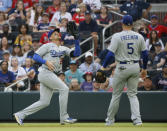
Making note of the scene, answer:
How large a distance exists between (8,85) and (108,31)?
4.18 m

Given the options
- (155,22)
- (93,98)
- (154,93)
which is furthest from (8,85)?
(155,22)

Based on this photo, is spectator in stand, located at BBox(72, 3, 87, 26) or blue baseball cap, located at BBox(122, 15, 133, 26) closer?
blue baseball cap, located at BBox(122, 15, 133, 26)

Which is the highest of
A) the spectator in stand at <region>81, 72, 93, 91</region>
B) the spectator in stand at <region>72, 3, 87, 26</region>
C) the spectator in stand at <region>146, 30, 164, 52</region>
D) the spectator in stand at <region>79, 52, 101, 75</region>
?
the spectator in stand at <region>72, 3, 87, 26</region>

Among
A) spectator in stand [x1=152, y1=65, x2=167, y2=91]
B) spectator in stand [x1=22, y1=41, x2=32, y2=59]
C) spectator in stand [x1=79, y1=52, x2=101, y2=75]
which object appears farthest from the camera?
spectator in stand [x1=22, y1=41, x2=32, y2=59]

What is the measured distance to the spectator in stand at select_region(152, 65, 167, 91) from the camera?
43.7 ft

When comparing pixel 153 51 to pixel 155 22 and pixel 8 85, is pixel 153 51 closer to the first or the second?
pixel 155 22

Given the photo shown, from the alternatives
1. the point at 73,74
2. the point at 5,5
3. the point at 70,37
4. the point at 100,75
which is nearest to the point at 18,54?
the point at 70,37

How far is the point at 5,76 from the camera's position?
14.1 meters

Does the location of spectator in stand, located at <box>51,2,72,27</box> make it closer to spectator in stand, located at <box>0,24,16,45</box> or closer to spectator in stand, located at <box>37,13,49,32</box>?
spectator in stand, located at <box>37,13,49,32</box>

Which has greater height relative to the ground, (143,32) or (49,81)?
(143,32)

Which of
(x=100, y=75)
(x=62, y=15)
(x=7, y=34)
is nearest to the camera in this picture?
(x=100, y=75)

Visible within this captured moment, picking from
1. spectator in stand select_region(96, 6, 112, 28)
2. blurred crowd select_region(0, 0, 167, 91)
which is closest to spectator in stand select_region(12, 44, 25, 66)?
blurred crowd select_region(0, 0, 167, 91)

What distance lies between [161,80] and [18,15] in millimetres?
6336

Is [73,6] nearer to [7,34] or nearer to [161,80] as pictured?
[7,34]
